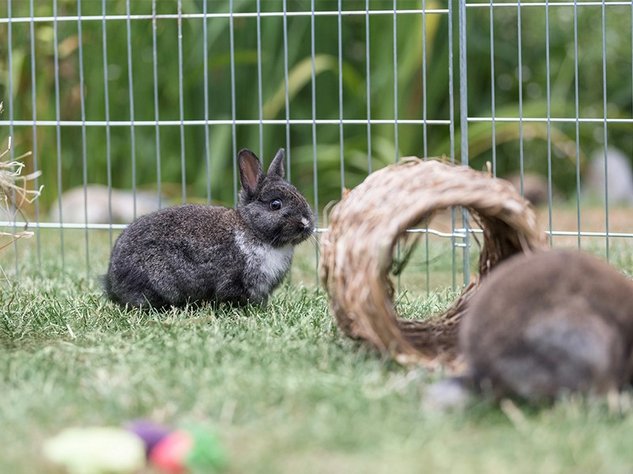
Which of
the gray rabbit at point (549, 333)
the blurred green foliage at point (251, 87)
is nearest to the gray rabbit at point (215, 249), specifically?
the gray rabbit at point (549, 333)

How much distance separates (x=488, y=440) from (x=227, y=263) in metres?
2.09

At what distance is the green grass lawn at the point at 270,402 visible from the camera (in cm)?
281

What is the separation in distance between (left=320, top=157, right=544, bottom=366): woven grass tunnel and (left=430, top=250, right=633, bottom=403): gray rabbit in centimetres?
38

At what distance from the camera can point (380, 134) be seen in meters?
8.54

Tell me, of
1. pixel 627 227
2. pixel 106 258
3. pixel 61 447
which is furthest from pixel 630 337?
pixel 627 227

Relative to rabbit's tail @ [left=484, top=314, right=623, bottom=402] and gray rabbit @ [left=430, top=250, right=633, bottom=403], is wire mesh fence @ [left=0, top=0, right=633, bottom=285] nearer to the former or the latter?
gray rabbit @ [left=430, top=250, right=633, bottom=403]

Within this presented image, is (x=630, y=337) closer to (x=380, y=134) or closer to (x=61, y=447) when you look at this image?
(x=61, y=447)

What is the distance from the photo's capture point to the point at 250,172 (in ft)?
16.2

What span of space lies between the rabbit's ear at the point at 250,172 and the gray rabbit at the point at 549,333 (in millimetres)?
1788

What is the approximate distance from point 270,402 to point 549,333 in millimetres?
794

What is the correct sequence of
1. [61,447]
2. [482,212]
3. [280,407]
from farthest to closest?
[482,212] → [280,407] → [61,447]

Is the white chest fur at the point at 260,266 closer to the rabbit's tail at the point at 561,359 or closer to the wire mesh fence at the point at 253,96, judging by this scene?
the rabbit's tail at the point at 561,359

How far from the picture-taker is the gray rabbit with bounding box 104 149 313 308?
4789 mm

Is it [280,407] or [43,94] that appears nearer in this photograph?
[280,407]
